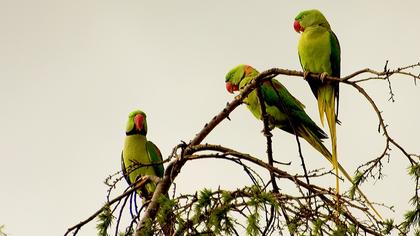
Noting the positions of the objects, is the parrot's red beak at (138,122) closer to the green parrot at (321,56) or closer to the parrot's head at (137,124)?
A: the parrot's head at (137,124)

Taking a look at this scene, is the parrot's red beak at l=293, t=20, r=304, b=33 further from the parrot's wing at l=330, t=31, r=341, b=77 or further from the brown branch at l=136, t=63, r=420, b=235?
the brown branch at l=136, t=63, r=420, b=235

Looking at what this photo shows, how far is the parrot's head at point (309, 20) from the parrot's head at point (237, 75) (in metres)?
0.59

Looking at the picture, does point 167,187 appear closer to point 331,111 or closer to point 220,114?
point 220,114

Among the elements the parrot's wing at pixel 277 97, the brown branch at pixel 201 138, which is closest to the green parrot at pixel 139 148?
the parrot's wing at pixel 277 97

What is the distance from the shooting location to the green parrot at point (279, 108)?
4.89 meters

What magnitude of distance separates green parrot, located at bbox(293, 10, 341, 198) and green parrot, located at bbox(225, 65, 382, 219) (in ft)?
0.72

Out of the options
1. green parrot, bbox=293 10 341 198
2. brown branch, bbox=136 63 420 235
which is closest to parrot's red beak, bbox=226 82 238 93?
green parrot, bbox=293 10 341 198

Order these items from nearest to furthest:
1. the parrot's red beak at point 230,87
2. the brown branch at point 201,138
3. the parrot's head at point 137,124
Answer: the brown branch at point 201,138, the parrot's red beak at point 230,87, the parrot's head at point 137,124

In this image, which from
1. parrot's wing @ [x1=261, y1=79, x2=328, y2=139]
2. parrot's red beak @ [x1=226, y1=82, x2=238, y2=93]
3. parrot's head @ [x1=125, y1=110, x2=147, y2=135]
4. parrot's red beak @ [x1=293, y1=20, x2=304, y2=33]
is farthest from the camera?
parrot's head @ [x1=125, y1=110, x2=147, y2=135]

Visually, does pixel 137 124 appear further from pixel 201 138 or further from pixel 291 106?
pixel 201 138

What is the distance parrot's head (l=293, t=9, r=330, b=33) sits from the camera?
5.31 metres

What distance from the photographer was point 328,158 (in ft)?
15.1

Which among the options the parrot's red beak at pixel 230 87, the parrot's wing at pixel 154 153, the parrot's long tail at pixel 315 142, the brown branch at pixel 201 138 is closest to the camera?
the brown branch at pixel 201 138

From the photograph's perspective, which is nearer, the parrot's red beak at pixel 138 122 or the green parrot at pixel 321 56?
the green parrot at pixel 321 56
